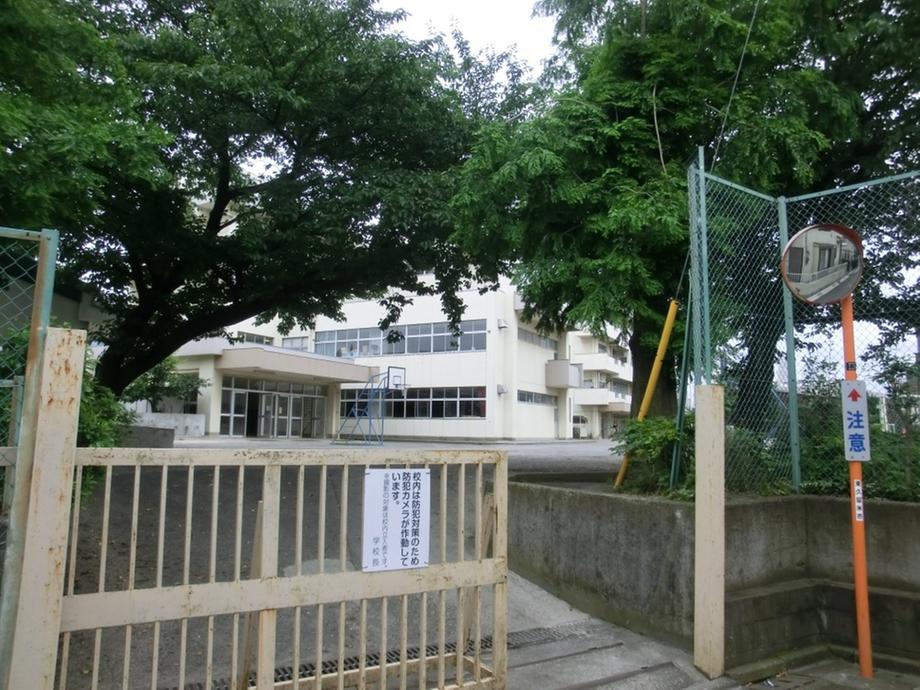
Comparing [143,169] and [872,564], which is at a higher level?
[143,169]

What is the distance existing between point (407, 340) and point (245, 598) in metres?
34.8

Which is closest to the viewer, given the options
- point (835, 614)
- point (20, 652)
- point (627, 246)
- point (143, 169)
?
point (20, 652)

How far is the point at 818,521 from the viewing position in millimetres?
5508

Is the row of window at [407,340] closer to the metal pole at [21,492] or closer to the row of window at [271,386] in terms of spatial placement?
the row of window at [271,386]

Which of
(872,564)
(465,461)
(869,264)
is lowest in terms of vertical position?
(872,564)

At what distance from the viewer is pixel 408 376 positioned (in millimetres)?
37781

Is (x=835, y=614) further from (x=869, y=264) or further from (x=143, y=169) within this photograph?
(x=143, y=169)

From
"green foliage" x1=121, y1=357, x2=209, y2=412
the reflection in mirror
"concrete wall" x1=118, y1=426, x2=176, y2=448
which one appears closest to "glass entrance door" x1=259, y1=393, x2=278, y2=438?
"green foliage" x1=121, y1=357, x2=209, y2=412

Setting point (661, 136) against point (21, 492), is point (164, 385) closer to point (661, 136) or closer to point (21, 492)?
point (661, 136)

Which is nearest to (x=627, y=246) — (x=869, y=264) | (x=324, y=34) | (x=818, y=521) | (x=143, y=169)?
(x=869, y=264)

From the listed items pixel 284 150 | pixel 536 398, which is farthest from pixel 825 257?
pixel 536 398

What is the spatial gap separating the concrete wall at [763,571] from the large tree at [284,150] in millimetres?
6543

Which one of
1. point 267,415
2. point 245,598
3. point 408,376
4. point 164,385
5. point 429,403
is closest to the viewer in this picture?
point 245,598

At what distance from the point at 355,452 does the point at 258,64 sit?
932 cm
